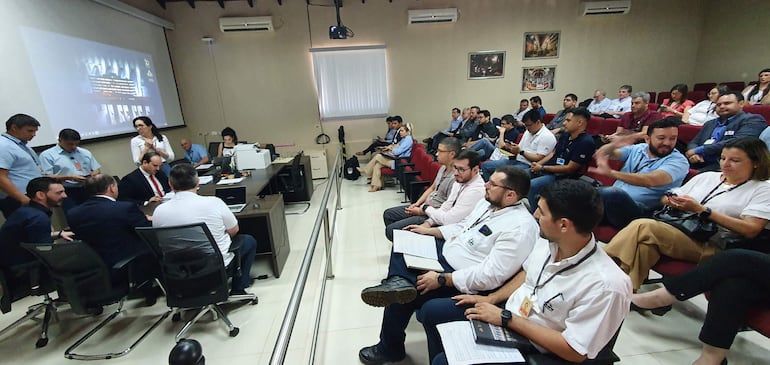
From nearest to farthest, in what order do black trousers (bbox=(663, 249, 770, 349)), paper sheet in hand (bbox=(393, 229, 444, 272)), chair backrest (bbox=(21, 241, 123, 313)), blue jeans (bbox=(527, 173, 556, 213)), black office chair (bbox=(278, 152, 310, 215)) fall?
black trousers (bbox=(663, 249, 770, 349)) → paper sheet in hand (bbox=(393, 229, 444, 272)) → chair backrest (bbox=(21, 241, 123, 313)) → blue jeans (bbox=(527, 173, 556, 213)) → black office chair (bbox=(278, 152, 310, 215))

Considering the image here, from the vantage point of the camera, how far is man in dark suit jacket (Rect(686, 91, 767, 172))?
287 centimetres

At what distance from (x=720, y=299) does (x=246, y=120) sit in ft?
24.0

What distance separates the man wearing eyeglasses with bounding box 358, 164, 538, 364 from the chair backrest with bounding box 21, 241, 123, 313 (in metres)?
1.65

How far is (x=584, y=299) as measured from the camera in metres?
1.03

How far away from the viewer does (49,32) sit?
12.1ft

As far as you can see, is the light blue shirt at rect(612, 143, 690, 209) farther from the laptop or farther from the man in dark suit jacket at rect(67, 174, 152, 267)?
the man in dark suit jacket at rect(67, 174, 152, 267)

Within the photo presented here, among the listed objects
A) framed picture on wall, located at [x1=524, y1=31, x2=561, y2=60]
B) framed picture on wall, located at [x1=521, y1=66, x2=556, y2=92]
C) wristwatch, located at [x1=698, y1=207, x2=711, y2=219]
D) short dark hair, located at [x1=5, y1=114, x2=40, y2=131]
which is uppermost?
framed picture on wall, located at [x1=524, y1=31, x2=561, y2=60]

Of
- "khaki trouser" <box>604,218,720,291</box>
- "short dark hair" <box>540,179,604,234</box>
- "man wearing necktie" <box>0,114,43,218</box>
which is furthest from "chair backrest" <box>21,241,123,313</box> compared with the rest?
"khaki trouser" <box>604,218,720,291</box>

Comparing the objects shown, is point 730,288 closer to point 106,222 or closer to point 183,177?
point 183,177

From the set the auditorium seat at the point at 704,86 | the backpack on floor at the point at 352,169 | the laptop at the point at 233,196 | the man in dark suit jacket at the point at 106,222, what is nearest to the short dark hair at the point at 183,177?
the man in dark suit jacket at the point at 106,222

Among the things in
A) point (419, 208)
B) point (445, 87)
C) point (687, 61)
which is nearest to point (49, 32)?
point (419, 208)

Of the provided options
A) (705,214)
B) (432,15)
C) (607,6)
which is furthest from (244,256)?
(607,6)

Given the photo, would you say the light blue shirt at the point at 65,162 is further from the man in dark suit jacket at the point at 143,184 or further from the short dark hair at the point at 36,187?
the short dark hair at the point at 36,187

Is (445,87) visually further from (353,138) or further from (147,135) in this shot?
(147,135)
